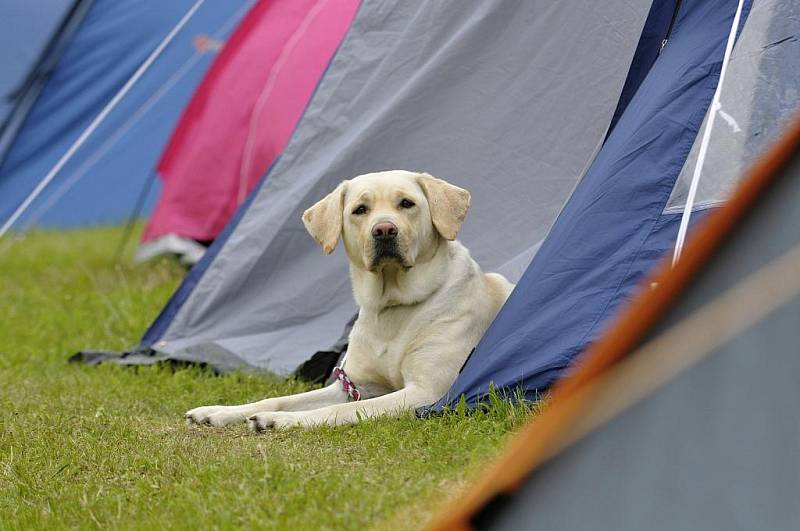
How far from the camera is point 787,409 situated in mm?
1859

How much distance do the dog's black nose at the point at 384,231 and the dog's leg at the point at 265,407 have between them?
57cm

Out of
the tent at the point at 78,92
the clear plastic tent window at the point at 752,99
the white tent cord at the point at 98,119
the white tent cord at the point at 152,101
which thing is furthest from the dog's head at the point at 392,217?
the white tent cord at the point at 152,101

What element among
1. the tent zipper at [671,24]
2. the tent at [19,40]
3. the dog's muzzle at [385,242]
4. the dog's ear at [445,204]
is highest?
Answer: the tent zipper at [671,24]

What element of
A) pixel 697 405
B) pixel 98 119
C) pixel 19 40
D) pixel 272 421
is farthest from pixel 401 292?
pixel 19 40

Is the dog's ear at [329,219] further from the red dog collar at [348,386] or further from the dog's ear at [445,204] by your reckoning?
the red dog collar at [348,386]

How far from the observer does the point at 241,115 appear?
7582mm

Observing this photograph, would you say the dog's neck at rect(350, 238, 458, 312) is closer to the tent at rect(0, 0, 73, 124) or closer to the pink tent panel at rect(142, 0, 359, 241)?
the tent at rect(0, 0, 73, 124)

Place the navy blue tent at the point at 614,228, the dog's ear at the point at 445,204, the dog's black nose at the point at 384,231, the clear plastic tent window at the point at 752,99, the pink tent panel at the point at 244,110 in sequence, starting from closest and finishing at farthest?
the clear plastic tent window at the point at 752,99 < the navy blue tent at the point at 614,228 < the dog's black nose at the point at 384,231 < the dog's ear at the point at 445,204 < the pink tent panel at the point at 244,110

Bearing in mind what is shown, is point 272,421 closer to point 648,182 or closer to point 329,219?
point 329,219

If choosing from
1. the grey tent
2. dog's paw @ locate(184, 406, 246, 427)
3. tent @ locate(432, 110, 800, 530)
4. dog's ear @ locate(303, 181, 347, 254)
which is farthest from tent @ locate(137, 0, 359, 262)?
tent @ locate(432, 110, 800, 530)

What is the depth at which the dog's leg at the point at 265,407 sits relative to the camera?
389 centimetres

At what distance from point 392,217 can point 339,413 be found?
2.07ft

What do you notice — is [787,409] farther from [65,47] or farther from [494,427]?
[65,47]

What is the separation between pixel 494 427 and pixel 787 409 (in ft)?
4.63
